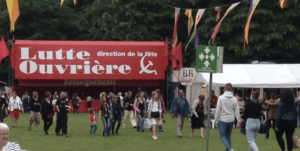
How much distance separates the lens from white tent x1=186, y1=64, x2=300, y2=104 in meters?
27.0

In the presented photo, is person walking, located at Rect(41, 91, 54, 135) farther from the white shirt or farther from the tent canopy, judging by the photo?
the tent canopy

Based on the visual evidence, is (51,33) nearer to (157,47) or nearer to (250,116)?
(157,47)

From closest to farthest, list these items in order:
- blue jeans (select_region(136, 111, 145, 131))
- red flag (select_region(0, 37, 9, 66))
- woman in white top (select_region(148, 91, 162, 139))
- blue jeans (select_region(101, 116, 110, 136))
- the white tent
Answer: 1. woman in white top (select_region(148, 91, 162, 139))
2. blue jeans (select_region(101, 116, 110, 136))
3. blue jeans (select_region(136, 111, 145, 131))
4. the white tent
5. red flag (select_region(0, 37, 9, 66))

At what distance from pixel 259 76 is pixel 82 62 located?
61.2 feet

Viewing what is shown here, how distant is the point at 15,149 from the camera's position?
22.7ft

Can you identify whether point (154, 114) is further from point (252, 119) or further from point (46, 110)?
point (252, 119)

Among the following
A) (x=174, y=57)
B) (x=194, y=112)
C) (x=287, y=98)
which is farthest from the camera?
(x=174, y=57)

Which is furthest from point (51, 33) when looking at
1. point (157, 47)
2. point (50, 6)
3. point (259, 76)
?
point (259, 76)

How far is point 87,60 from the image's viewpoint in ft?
144

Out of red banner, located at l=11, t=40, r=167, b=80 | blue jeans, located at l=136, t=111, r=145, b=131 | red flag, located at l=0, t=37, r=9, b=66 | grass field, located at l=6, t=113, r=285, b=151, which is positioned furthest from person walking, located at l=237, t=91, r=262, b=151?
red banner, located at l=11, t=40, r=167, b=80

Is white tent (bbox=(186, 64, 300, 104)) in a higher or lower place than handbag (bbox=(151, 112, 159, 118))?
higher

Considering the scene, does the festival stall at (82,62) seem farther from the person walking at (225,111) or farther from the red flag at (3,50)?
the person walking at (225,111)

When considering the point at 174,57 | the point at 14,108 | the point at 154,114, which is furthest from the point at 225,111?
the point at 174,57

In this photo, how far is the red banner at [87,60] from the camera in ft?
141
